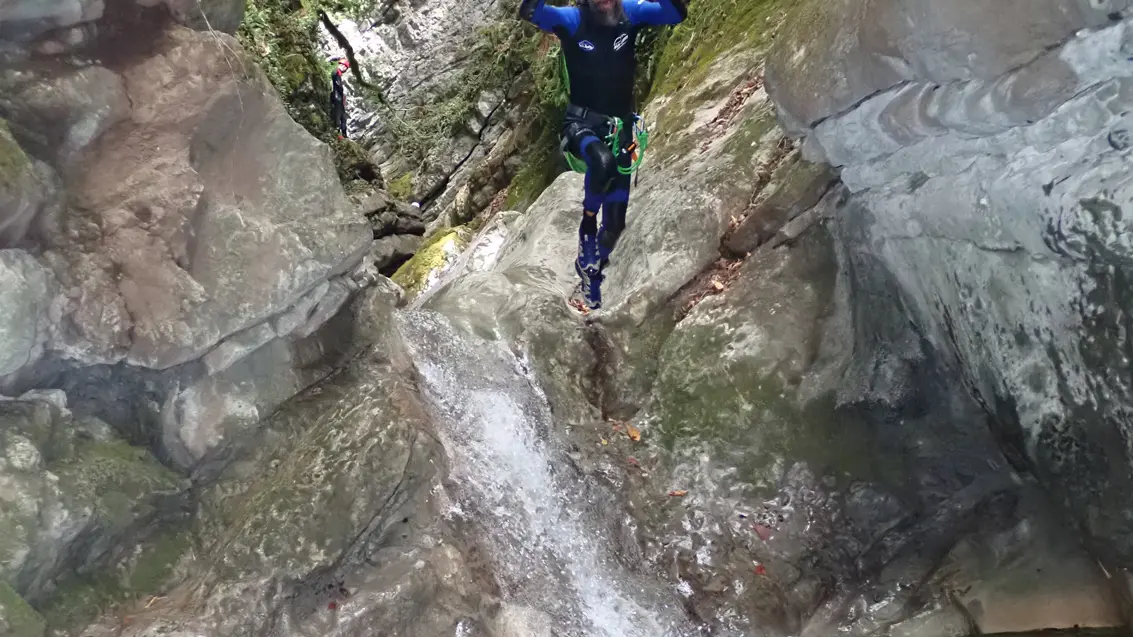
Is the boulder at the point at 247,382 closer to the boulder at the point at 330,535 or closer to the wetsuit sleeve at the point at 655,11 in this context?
the boulder at the point at 330,535

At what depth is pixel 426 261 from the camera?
38.0ft

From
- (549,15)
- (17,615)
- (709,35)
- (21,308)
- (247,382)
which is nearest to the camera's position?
(17,615)

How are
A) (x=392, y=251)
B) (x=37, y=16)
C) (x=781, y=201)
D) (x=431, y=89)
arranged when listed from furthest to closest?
(x=431, y=89)
(x=392, y=251)
(x=781, y=201)
(x=37, y=16)

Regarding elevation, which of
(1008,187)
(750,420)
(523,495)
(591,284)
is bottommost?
(750,420)

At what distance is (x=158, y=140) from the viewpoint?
4984mm

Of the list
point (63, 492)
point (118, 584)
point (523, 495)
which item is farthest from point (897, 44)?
point (118, 584)

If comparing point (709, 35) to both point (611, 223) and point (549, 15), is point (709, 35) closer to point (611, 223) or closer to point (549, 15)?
point (611, 223)

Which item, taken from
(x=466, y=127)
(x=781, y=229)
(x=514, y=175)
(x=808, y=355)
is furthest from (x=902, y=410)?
(x=466, y=127)

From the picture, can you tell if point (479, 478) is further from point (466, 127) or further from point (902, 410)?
point (466, 127)

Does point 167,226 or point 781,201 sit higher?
point 167,226

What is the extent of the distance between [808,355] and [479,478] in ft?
9.04

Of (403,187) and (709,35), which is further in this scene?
(403,187)

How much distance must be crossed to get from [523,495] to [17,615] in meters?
3.19

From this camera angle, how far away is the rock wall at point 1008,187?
3.01 meters
